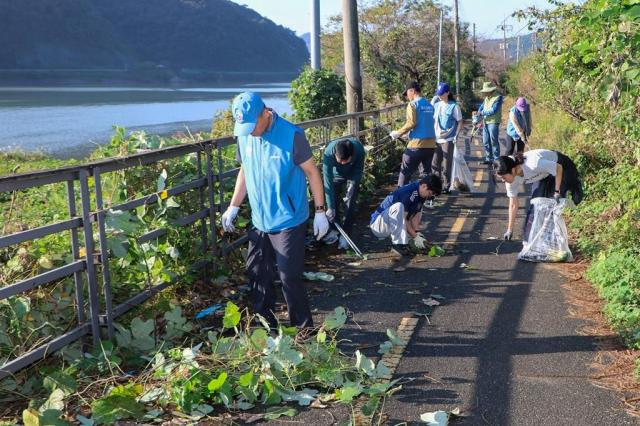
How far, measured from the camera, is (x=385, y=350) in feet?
17.2

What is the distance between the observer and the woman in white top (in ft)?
24.4

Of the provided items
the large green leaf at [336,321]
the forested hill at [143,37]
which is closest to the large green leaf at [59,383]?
the large green leaf at [336,321]

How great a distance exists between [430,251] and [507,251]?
3.28 ft

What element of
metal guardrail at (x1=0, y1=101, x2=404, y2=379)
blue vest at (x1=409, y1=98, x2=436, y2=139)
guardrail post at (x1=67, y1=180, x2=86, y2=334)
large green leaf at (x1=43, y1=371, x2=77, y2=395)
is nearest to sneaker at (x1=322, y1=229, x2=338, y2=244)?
metal guardrail at (x1=0, y1=101, x2=404, y2=379)

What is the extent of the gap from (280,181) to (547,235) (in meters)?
3.90

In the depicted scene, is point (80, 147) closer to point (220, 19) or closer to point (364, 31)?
point (364, 31)

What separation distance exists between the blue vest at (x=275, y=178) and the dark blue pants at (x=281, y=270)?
105 millimetres

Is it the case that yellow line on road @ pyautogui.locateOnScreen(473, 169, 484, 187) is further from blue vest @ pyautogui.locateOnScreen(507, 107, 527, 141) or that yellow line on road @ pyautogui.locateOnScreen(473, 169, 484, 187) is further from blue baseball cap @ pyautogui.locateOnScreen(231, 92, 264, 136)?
blue baseball cap @ pyautogui.locateOnScreen(231, 92, 264, 136)

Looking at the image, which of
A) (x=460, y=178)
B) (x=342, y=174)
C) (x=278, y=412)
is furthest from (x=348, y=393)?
(x=460, y=178)

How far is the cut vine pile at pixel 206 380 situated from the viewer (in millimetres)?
4188

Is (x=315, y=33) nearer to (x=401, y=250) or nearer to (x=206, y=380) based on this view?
(x=401, y=250)

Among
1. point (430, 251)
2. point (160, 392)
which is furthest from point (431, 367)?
point (430, 251)

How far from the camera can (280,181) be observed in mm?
5176

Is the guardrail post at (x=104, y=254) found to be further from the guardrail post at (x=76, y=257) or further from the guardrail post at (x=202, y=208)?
the guardrail post at (x=202, y=208)
